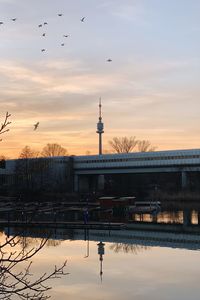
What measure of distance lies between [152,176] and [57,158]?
24.7 metres

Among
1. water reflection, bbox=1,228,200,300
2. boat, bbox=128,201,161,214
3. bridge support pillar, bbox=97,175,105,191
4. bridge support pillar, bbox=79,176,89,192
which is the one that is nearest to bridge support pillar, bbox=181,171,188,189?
bridge support pillar, bbox=97,175,105,191

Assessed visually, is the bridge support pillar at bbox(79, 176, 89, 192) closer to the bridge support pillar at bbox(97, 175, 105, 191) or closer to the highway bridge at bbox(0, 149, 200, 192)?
the highway bridge at bbox(0, 149, 200, 192)

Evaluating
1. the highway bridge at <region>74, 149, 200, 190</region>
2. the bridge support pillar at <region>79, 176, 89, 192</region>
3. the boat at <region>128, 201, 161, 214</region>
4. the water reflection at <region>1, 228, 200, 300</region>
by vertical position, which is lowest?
the water reflection at <region>1, 228, 200, 300</region>

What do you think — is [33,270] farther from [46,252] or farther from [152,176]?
[152,176]

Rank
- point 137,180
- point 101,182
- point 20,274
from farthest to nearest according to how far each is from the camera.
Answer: point 137,180
point 101,182
point 20,274

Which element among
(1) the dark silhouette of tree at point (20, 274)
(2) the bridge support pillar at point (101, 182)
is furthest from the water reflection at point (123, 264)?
(2) the bridge support pillar at point (101, 182)

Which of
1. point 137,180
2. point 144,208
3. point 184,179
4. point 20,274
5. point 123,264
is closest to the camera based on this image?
point 20,274

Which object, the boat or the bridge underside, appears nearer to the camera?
the boat

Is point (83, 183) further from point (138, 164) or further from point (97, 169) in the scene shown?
point (138, 164)

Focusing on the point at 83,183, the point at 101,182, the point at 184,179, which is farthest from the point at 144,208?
the point at 83,183

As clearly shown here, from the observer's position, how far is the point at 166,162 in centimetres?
10006

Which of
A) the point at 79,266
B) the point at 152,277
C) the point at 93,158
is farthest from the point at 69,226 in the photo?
the point at 93,158

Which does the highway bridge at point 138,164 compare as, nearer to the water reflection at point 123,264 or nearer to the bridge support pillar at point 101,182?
the bridge support pillar at point 101,182

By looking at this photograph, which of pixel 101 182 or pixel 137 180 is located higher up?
pixel 137 180
